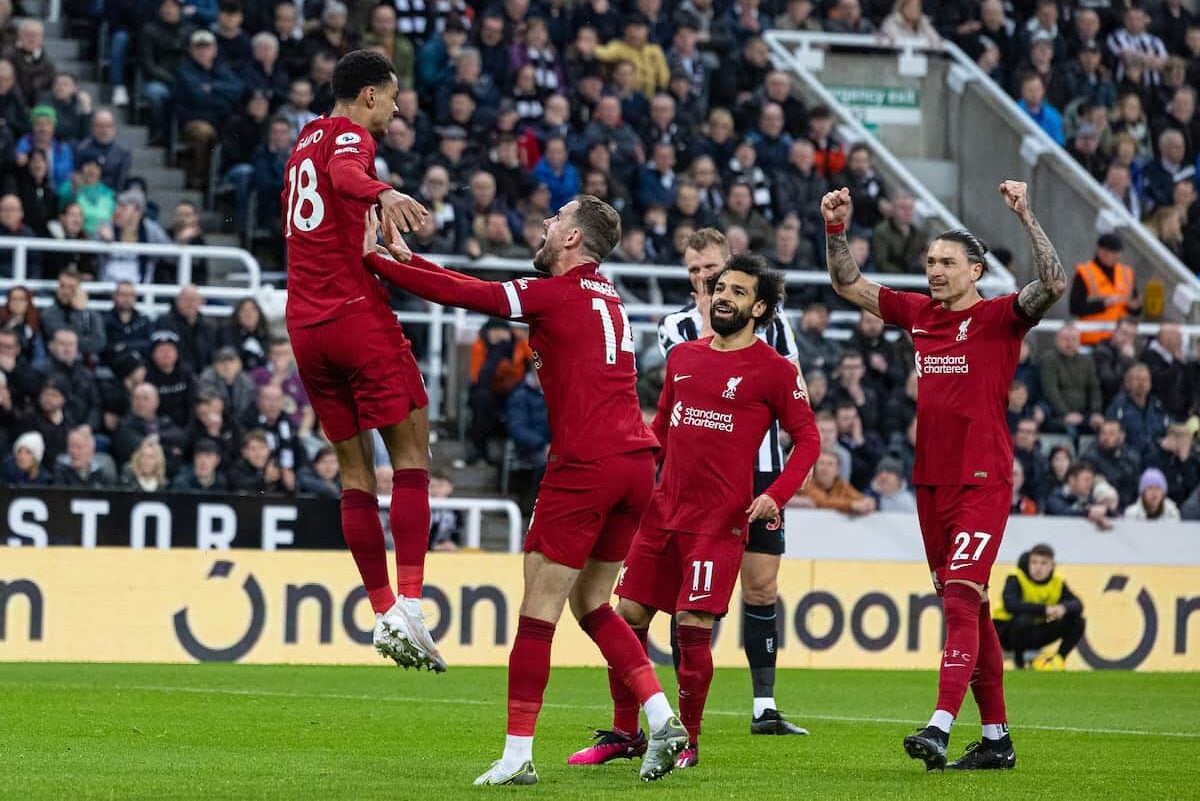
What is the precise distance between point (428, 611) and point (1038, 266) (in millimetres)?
8146

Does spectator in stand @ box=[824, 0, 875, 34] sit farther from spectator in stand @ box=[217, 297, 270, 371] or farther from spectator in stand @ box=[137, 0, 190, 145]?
spectator in stand @ box=[217, 297, 270, 371]

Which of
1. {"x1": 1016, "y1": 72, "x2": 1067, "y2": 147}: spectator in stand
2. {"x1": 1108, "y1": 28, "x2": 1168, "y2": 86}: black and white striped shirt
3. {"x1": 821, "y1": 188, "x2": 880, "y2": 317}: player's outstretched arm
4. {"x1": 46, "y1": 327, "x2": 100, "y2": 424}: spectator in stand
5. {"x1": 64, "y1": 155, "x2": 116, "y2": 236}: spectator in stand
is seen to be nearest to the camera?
{"x1": 821, "y1": 188, "x2": 880, "y2": 317}: player's outstretched arm

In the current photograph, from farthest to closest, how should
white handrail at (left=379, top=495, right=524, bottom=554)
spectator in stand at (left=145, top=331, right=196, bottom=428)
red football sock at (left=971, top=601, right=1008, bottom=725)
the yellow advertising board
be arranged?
spectator in stand at (left=145, top=331, right=196, bottom=428) → white handrail at (left=379, top=495, right=524, bottom=554) → the yellow advertising board → red football sock at (left=971, top=601, right=1008, bottom=725)

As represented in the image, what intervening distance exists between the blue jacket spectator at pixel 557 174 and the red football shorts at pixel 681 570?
39.0 feet

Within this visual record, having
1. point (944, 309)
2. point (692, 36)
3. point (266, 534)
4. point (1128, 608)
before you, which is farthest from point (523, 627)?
point (692, 36)

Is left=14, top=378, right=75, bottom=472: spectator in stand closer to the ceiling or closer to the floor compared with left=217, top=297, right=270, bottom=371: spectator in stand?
closer to the floor

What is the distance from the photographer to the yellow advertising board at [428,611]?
54.2 ft

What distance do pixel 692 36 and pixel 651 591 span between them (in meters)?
15.0

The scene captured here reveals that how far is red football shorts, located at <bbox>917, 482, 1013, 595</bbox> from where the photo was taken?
32.7 ft

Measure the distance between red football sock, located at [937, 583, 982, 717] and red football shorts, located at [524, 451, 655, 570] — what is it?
1774mm

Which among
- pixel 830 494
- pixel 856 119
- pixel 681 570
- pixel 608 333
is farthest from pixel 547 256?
pixel 856 119

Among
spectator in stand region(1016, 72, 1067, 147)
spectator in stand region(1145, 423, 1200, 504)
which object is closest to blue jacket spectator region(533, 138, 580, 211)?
spectator in stand region(1145, 423, 1200, 504)

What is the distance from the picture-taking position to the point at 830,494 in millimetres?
19281

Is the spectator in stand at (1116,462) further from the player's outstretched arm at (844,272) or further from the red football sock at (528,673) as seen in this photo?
the red football sock at (528,673)
